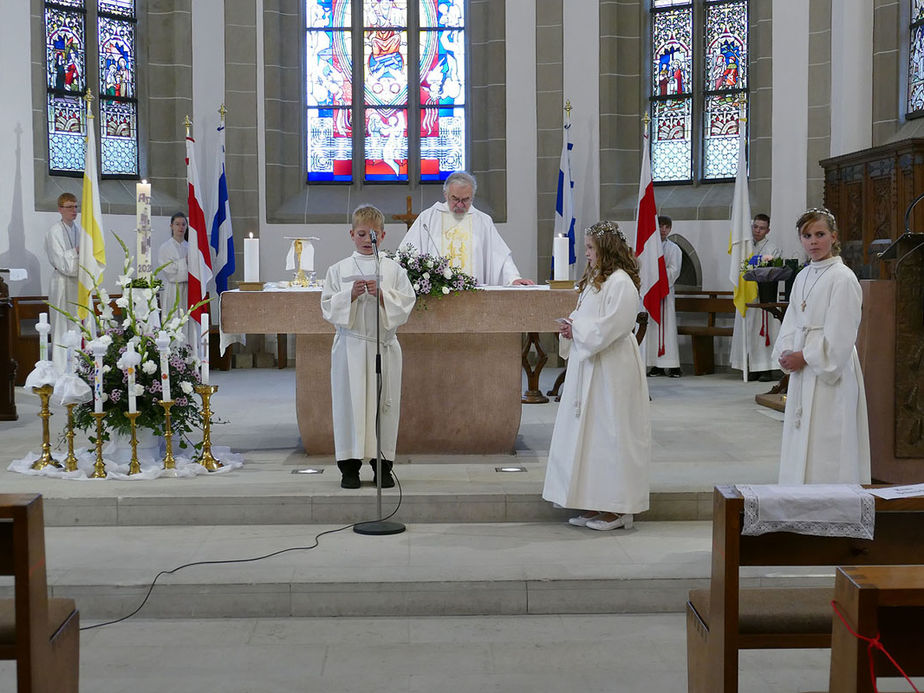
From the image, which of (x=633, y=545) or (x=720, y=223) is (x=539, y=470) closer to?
(x=633, y=545)

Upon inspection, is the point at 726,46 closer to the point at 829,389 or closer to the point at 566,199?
the point at 566,199

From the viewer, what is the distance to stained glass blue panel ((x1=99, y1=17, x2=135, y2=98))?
1273cm

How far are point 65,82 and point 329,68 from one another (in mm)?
3091

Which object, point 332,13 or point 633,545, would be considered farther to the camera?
point 332,13

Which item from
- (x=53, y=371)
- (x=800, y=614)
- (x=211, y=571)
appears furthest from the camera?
(x=53, y=371)

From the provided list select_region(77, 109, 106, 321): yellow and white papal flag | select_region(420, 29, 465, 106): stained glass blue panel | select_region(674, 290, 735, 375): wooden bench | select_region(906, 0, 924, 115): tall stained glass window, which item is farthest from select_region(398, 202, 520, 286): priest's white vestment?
select_region(420, 29, 465, 106): stained glass blue panel

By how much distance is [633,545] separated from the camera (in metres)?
5.44

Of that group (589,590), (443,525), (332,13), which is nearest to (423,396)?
(443,525)

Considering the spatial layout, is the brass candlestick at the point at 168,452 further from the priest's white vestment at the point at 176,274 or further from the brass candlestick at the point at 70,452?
the priest's white vestment at the point at 176,274

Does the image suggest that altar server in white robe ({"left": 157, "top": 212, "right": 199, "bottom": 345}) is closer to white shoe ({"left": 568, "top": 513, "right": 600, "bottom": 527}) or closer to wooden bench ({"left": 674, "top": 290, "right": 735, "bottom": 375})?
wooden bench ({"left": 674, "top": 290, "right": 735, "bottom": 375})

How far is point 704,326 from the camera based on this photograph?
42.1 ft

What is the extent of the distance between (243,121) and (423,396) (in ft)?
22.6

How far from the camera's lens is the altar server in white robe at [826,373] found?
16.5 feet

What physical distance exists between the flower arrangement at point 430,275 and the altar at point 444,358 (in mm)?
119
